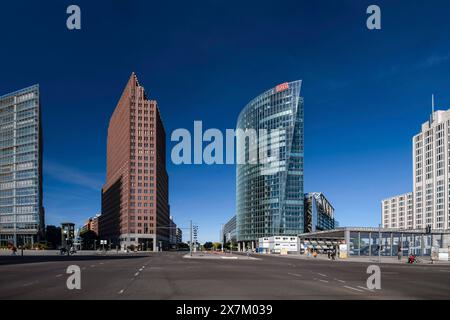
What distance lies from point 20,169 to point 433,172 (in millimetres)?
154343

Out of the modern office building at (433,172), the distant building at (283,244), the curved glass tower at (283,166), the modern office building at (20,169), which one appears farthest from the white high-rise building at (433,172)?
the modern office building at (20,169)

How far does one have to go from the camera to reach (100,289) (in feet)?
67.3

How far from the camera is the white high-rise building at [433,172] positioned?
17000cm

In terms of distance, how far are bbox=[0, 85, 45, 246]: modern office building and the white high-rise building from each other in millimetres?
144041

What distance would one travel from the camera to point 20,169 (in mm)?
176375

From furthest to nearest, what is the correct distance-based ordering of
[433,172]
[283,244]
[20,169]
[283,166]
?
[433,172]
[283,166]
[20,169]
[283,244]

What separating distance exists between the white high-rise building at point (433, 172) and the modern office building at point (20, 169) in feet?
473

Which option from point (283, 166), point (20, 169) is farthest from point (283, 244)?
point (20, 169)

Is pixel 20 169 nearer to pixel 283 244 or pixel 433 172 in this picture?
pixel 283 244

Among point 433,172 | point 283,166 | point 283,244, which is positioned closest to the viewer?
point 283,244
